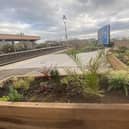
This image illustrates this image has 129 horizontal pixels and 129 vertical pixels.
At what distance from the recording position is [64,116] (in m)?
2.61

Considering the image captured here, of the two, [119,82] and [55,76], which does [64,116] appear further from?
[55,76]

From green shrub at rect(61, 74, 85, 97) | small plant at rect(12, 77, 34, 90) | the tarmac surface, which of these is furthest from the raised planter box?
the tarmac surface

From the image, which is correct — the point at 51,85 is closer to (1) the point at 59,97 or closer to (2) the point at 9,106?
(1) the point at 59,97

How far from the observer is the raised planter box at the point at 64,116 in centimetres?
247

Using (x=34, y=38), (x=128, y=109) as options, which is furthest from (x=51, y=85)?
(x=34, y=38)

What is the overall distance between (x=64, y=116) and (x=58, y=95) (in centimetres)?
104

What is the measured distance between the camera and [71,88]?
3799mm

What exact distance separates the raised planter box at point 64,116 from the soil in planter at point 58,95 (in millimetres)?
585

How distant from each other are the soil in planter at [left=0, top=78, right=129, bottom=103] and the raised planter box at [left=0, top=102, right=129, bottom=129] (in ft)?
1.92

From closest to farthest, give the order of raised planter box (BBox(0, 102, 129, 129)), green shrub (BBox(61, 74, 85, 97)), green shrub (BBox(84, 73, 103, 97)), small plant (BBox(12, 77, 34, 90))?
raised planter box (BBox(0, 102, 129, 129)) < green shrub (BBox(84, 73, 103, 97)) < green shrub (BBox(61, 74, 85, 97)) < small plant (BBox(12, 77, 34, 90))

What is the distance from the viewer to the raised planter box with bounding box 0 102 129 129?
97.3 inches

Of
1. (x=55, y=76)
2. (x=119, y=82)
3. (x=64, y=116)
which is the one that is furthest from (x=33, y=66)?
(x=64, y=116)

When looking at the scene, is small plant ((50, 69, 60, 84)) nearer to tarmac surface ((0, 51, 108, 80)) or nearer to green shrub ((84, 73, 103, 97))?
green shrub ((84, 73, 103, 97))

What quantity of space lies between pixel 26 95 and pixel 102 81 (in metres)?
1.27
